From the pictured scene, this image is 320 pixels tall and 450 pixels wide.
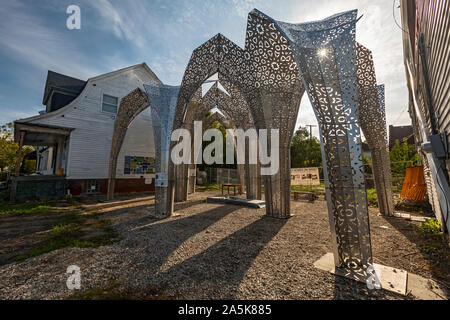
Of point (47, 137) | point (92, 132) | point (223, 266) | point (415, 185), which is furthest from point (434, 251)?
point (47, 137)

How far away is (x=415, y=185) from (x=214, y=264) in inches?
420

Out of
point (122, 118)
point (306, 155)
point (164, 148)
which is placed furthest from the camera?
point (306, 155)

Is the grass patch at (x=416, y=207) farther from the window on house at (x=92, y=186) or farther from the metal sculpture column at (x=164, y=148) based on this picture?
the window on house at (x=92, y=186)

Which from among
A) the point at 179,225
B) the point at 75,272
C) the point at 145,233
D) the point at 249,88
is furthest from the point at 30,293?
the point at 249,88

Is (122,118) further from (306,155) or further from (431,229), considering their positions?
(306,155)

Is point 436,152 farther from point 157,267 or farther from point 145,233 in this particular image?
point 145,233

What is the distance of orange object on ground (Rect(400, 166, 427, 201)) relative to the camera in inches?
343

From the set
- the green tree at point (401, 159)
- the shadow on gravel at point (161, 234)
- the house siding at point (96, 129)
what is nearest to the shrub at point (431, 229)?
the shadow on gravel at point (161, 234)

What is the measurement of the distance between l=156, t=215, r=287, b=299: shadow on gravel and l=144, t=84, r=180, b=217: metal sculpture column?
3.33 metres

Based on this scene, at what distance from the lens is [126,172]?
47.8ft

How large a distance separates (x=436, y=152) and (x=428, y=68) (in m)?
2.24

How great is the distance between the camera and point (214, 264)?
3.49m

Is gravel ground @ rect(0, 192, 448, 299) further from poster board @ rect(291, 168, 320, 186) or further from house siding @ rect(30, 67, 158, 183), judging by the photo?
house siding @ rect(30, 67, 158, 183)
